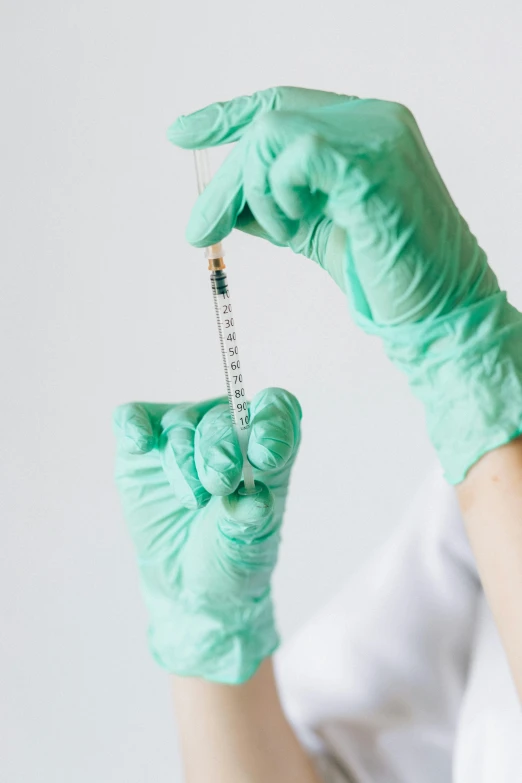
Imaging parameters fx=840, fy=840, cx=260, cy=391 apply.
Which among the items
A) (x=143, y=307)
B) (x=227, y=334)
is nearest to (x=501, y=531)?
(x=227, y=334)

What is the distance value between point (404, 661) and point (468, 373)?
0.62 m

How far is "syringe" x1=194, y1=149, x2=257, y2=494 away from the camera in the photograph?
3.06ft

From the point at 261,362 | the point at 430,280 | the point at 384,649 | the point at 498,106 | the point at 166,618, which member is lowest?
the point at 384,649

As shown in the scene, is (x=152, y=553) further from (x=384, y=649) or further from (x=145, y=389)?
(x=145, y=389)

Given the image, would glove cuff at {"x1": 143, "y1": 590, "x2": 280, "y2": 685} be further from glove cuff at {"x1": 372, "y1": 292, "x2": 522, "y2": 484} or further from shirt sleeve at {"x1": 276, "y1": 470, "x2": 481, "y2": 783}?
glove cuff at {"x1": 372, "y1": 292, "x2": 522, "y2": 484}

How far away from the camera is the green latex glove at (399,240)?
77 cm

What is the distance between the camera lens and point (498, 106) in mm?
1602

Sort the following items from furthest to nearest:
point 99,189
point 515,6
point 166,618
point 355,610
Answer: point 99,189, point 515,6, point 355,610, point 166,618

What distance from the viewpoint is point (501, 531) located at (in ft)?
2.47

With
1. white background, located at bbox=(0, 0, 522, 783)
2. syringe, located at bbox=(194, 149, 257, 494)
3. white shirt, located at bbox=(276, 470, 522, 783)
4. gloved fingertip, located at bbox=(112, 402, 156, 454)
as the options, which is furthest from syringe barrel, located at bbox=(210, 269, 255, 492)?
white background, located at bbox=(0, 0, 522, 783)

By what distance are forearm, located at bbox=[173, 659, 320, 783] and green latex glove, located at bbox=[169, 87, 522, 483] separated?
516 millimetres

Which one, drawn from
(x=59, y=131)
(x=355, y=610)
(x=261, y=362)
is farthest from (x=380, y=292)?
(x=59, y=131)

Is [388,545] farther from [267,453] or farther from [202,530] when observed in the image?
[267,453]

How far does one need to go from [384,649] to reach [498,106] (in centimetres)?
103
